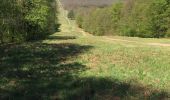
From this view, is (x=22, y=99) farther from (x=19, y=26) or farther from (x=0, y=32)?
(x=19, y=26)

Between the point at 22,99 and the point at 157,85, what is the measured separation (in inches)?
210

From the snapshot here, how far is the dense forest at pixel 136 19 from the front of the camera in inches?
3634

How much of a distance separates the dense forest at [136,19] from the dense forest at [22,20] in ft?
130

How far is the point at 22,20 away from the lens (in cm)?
5316

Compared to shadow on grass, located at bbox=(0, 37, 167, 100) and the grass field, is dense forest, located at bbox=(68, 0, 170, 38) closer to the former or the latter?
the grass field

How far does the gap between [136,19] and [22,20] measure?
2185 inches

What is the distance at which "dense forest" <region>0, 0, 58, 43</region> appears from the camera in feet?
149

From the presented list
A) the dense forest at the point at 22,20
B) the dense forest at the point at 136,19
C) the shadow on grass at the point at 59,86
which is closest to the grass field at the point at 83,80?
the shadow on grass at the point at 59,86

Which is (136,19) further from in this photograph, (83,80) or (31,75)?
(83,80)

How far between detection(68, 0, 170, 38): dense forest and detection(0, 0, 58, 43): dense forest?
1560 inches

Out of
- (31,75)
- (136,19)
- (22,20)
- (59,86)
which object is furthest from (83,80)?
(136,19)

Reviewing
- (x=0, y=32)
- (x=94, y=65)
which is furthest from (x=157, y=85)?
(x=0, y=32)

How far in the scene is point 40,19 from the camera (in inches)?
2163

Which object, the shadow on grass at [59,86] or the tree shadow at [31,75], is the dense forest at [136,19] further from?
the shadow on grass at [59,86]
